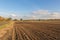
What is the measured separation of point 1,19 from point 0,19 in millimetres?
1358

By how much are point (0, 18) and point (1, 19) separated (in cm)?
115

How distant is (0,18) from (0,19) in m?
1.47

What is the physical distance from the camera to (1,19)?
104312mm

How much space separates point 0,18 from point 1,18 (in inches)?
51.6

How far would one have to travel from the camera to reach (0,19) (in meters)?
103

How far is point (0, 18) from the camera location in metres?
104

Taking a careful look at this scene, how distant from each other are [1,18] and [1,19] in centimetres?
142
